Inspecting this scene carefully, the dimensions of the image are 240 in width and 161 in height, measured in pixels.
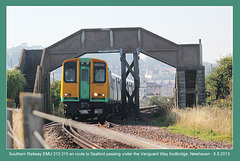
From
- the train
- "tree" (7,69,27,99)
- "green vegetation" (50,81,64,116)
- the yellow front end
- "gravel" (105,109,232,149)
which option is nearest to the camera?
"gravel" (105,109,232,149)

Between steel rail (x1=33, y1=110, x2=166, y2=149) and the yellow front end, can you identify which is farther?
the yellow front end

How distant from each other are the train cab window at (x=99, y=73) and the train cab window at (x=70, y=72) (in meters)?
1.02

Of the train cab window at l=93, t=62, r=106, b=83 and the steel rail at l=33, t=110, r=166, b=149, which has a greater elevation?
the train cab window at l=93, t=62, r=106, b=83

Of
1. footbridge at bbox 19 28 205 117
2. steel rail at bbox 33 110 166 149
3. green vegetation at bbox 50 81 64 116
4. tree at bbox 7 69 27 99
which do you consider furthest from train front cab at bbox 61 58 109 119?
steel rail at bbox 33 110 166 149

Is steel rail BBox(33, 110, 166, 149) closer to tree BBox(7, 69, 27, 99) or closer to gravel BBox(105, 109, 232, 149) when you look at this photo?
gravel BBox(105, 109, 232, 149)

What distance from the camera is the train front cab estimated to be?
16.6m

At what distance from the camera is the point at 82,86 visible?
16.7 m

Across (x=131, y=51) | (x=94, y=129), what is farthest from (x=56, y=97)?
(x=94, y=129)

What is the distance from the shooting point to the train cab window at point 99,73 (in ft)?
55.2

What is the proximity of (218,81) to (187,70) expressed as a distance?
9.82 m

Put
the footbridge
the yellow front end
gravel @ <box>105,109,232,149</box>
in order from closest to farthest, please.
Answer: gravel @ <box>105,109,232,149</box>
the yellow front end
the footbridge

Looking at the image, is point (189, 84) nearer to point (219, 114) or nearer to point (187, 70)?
point (187, 70)

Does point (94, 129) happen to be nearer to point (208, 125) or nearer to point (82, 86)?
point (208, 125)

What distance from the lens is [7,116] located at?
6.82 metres
